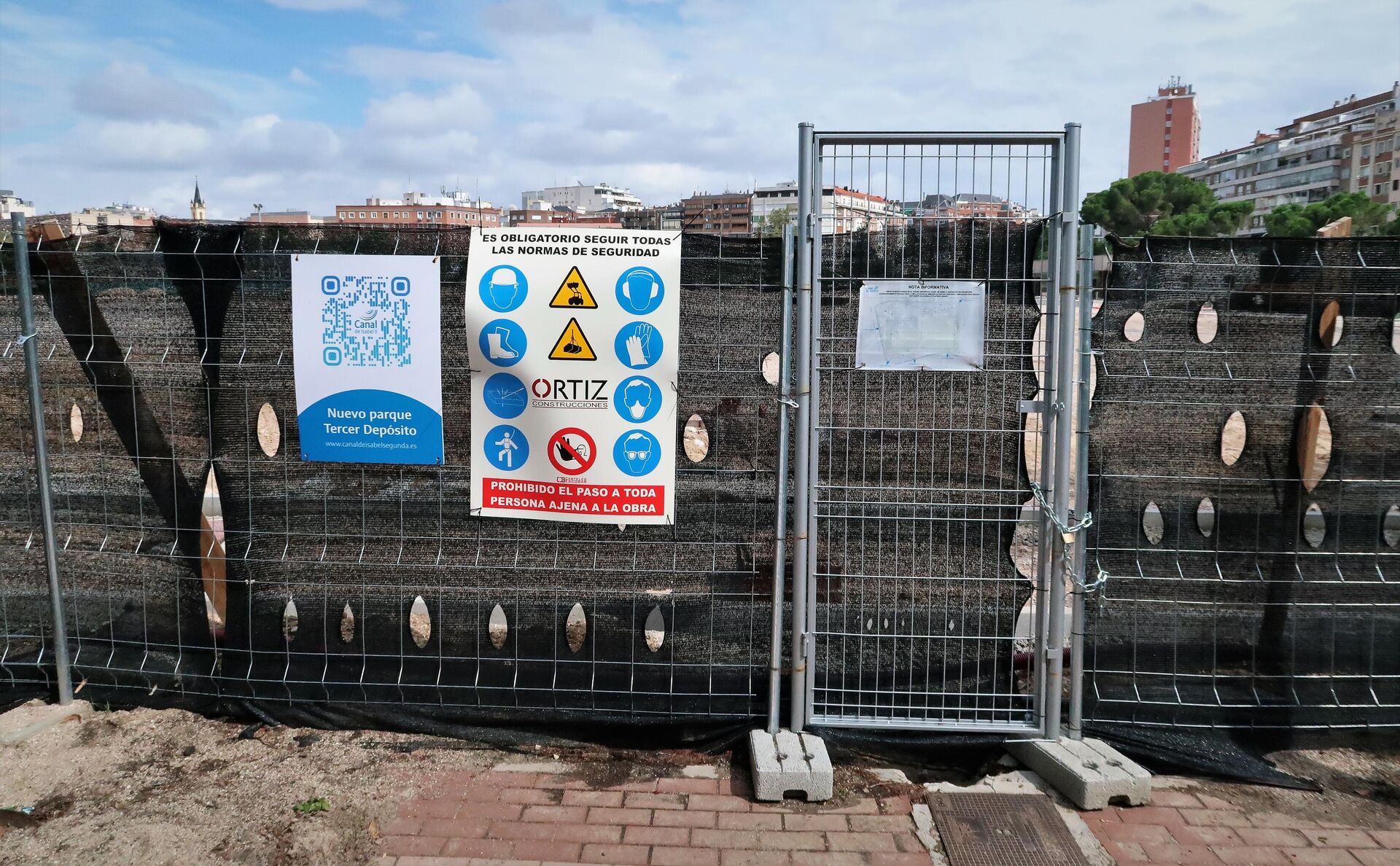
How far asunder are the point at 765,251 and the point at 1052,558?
1895 mm

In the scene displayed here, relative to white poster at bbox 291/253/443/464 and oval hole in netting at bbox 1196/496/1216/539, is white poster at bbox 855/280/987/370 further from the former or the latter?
white poster at bbox 291/253/443/464

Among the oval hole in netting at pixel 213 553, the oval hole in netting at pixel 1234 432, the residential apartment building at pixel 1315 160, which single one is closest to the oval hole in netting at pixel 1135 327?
the oval hole in netting at pixel 1234 432

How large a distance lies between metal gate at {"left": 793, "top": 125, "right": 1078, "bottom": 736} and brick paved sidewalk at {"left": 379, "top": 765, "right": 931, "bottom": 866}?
1.69 ft

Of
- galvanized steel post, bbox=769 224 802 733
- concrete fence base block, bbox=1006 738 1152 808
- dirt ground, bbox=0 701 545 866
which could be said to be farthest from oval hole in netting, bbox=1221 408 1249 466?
dirt ground, bbox=0 701 545 866

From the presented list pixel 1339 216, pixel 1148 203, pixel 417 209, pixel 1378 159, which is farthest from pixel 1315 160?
pixel 417 209

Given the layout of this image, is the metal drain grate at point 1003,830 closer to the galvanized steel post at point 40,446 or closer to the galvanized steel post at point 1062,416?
the galvanized steel post at point 1062,416

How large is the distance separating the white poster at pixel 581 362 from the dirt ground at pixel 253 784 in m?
1.29

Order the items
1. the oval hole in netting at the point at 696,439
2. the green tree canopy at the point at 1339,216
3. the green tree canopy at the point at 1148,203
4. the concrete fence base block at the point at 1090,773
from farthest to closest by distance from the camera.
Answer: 1. the green tree canopy at the point at 1148,203
2. the green tree canopy at the point at 1339,216
3. the oval hole in netting at the point at 696,439
4. the concrete fence base block at the point at 1090,773

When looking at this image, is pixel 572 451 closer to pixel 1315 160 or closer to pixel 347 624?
pixel 347 624

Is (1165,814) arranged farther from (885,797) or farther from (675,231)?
(675,231)

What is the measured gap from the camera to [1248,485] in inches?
172

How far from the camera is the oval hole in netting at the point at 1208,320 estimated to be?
4.29 meters

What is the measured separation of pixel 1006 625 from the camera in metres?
4.45

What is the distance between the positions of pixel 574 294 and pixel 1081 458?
2.37 m
